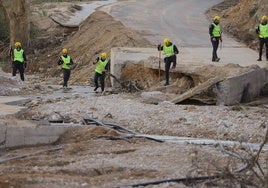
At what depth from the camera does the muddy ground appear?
9883 mm

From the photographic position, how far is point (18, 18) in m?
33.2

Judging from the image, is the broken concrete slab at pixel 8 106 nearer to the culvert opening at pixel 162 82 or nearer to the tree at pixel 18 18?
the culvert opening at pixel 162 82

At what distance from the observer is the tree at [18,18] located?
3278cm

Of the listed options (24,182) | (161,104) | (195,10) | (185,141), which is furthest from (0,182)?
(195,10)

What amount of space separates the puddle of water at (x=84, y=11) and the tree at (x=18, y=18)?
16.2ft

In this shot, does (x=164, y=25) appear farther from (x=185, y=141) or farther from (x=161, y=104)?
(x=185, y=141)

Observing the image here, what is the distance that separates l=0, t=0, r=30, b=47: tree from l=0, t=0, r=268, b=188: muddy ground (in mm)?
12220

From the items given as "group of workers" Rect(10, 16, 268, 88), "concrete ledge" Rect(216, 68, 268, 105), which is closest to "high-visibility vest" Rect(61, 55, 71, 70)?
"group of workers" Rect(10, 16, 268, 88)

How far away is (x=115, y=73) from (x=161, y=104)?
570 cm

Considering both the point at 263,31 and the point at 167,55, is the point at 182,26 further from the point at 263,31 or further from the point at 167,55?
the point at 167,55

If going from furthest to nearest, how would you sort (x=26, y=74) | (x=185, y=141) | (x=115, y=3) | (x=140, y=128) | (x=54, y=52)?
1. (x=115, y=3)
2. (x=54, y=52)
3. (x=26, y=74)
4. (x=140, y=128)
5. (x=185, y=141)

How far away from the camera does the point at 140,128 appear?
1484 centimetres

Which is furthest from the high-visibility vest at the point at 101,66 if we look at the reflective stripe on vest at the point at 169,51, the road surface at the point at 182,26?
the road surface at the point at 182,26

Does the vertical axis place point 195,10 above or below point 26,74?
above
